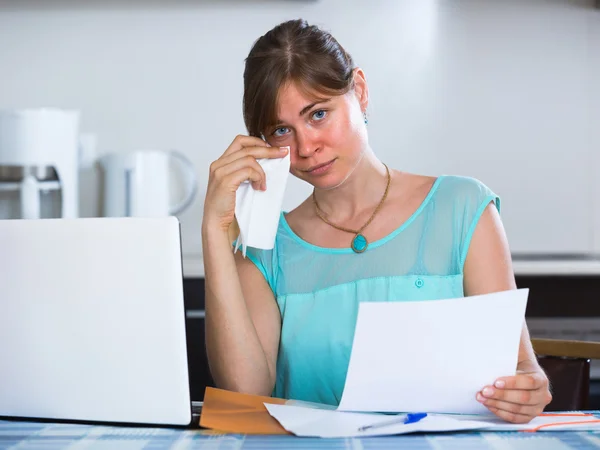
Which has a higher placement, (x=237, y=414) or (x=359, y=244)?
(x=359, y=244)

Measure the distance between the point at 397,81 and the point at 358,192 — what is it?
142 centimetres

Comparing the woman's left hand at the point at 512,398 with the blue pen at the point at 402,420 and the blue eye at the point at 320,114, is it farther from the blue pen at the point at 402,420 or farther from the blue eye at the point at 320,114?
the blue eye at the point at 320,114

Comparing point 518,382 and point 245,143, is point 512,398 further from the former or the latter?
point 245,143

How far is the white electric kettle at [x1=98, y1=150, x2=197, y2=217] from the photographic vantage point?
102 inches

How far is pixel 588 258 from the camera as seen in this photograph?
2861 mm

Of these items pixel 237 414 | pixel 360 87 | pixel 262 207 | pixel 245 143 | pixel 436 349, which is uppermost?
pixel 360 87

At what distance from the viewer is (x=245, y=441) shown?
0.90 metres

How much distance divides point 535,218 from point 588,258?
236 millimetres

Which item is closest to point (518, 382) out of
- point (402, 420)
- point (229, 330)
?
point (402, 420)

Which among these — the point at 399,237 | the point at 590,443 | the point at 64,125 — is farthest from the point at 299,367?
the point at 64,125

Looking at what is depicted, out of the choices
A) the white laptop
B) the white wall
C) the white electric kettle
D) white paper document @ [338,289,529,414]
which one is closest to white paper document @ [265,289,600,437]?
white paper document @ [338,289,529,414]

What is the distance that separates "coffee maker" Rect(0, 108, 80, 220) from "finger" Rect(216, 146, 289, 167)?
1309mm

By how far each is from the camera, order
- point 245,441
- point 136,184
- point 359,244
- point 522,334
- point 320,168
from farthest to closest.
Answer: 1. point 136,184
2. point 359,244
3. point 320,168
4. point 522,334
5. point 245,441

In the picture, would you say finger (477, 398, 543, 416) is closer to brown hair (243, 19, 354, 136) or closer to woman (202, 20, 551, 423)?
woman (202, 20, 551, 423)
